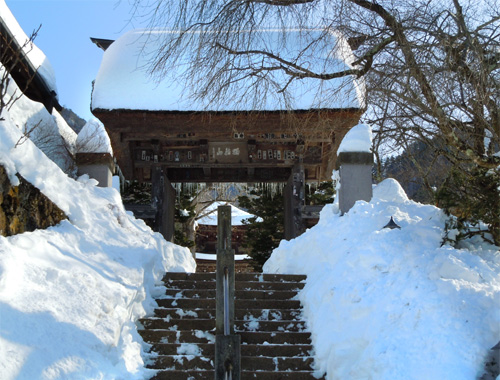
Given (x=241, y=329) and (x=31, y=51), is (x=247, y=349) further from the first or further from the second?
(x=31, y=51)

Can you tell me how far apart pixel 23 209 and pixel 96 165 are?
11.9 feet

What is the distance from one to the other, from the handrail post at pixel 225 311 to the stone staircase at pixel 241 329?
36.3 inches

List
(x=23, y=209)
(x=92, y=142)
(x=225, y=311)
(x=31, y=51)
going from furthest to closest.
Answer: (x=31, y=51) → (x=92, y=142) → (x=23, y=209) → (x=225, y=311)

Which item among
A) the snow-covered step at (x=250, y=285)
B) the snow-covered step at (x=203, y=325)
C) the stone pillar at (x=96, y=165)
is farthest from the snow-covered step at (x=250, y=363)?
the stone pillar at (x=96, y=165)

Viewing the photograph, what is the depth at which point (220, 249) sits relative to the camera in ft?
15.6

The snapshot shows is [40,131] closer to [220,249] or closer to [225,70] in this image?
[225,70]

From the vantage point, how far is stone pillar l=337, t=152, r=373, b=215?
8.68 meters

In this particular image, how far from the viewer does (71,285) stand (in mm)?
5395

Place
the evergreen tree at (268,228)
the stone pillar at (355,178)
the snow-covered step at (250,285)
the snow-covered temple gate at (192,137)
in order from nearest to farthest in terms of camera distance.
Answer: the snow-covered step at (250,285), the stone pillar at (355,178), the snow-covered temple gate at (192,137), the evergreen tree at (268,228)

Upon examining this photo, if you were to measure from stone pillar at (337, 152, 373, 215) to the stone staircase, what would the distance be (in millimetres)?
1919

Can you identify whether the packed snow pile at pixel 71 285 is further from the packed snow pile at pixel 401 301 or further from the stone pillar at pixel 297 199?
the stone pillar at pixel 297 199

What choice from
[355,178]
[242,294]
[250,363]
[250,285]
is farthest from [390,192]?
[250,363]

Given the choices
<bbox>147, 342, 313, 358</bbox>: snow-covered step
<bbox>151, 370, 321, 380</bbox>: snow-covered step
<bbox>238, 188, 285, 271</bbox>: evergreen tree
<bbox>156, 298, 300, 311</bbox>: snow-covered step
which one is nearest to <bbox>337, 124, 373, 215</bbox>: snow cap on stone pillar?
<bbox>156, 298, 300, 311</bbox>: snow-covered step

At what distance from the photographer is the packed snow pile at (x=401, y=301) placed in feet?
14.6
